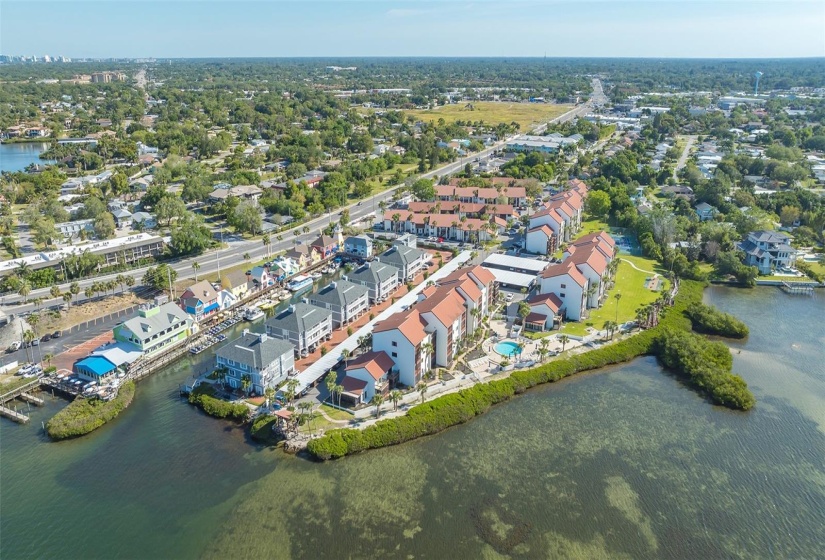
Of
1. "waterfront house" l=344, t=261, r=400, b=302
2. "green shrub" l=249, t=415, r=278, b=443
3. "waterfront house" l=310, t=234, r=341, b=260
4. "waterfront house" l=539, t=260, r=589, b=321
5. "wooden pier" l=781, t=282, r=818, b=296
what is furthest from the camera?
"waterfront house" l=310, t=234, r=341, b=260

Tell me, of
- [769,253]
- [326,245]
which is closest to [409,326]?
[326,245]

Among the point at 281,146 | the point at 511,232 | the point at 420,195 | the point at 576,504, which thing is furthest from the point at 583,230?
the point at 281,146

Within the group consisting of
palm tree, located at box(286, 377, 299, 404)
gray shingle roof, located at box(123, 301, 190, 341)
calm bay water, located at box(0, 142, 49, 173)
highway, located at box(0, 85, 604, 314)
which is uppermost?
calm bay water, located at box(0, 142, 49, 173)

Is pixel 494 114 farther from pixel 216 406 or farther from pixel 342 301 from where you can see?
pixel 216 406

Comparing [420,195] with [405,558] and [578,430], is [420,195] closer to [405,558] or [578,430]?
[578,430]

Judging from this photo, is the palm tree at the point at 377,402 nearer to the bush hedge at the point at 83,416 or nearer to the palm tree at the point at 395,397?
the palm tree at the point at 395,397

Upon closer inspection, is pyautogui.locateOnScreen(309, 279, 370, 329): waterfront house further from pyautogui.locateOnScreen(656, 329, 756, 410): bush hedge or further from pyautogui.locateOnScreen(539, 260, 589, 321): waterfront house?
pyautogui.locateOnScreen(656, 329, 756, 410): bush hedge

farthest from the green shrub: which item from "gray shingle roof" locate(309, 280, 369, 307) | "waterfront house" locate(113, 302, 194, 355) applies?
"gray shingle roof" locate(309, 280, 369, 307)
